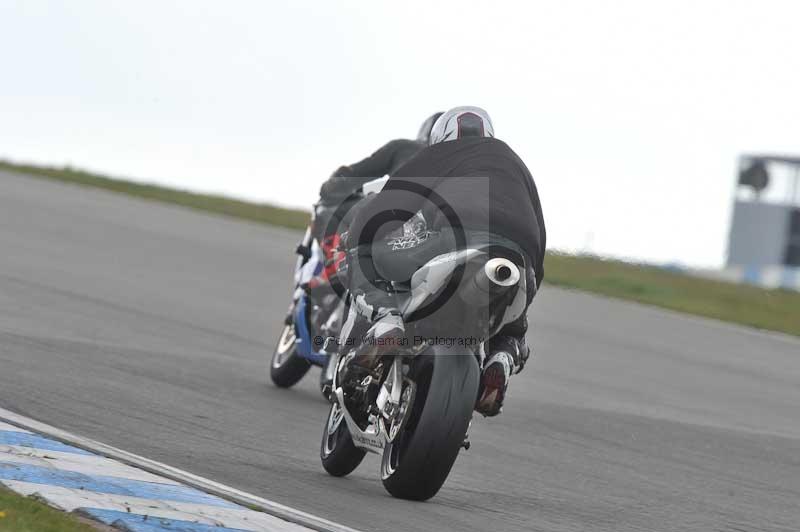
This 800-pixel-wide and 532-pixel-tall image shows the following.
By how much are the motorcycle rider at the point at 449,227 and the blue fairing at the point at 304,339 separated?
2.61 meters

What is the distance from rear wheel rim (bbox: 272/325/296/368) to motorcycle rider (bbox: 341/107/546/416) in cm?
300

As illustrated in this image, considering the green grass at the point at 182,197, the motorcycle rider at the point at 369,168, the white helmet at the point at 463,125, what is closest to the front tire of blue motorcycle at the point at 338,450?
the white helmet at the point at 463,125

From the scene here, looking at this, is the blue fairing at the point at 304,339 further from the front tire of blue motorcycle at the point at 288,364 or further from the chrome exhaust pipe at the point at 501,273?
the chrome exhaust pipe at the point at 501,273

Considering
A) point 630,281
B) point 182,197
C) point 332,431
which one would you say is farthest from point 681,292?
point 332,431

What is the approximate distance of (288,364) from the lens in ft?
29.9

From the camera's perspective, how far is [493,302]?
5266mm

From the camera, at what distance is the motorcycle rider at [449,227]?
554 cm

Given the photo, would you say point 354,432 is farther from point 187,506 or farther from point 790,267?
point 790,267

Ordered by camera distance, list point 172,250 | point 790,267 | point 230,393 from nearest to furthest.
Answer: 1. point 230,393
2. point 172,250
3. point 790,267

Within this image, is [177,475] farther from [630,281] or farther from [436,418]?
[630,281]

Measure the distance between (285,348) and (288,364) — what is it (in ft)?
0.42

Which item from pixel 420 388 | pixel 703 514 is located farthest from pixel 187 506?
pixel 703 514

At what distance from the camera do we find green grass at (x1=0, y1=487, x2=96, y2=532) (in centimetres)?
436

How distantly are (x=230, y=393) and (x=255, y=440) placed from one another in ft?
5.31
